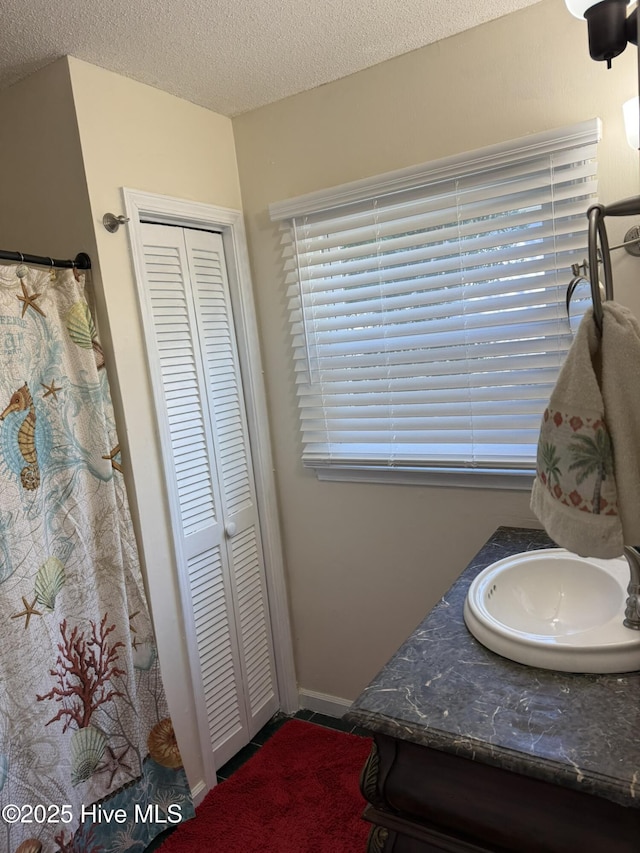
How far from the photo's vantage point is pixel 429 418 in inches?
78.3

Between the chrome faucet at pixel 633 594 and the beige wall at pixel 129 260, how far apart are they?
1.31 m

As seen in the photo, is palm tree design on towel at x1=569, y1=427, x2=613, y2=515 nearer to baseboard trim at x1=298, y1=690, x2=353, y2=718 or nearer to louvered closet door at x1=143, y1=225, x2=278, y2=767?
louvered closet door at x1=143, y1=225, x2=278, y2=767

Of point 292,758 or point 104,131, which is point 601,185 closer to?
point 104,131

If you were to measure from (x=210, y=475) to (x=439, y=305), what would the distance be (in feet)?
3.18

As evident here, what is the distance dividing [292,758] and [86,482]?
1.28 m

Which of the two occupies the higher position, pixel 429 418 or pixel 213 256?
pixel 213 256

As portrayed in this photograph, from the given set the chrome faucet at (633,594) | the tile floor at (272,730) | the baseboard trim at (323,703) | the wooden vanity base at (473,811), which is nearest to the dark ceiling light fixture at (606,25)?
the chrome faucet at (633,594)

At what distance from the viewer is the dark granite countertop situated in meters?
0.94

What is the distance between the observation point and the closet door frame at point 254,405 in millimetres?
1997

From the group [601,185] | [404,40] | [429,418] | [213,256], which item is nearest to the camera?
[601,185]

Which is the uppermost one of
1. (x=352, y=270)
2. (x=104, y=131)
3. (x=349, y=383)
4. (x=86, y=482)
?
(x=104, y=131)

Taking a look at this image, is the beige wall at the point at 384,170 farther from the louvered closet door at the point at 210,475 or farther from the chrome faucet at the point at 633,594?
the chrome faucet at the point at 633,594

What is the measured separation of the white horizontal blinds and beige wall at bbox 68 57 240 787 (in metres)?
0.48

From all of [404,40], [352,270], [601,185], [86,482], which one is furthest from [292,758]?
[404,40]
